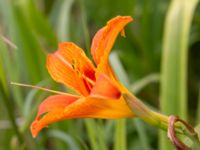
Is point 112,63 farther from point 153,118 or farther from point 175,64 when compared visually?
point 153,118

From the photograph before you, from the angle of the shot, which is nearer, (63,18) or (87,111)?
(87,111)

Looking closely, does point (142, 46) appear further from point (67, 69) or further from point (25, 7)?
point (67, 69)

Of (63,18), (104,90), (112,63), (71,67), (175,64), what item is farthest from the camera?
(63,18)

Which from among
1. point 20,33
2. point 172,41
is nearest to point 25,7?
point 20,33

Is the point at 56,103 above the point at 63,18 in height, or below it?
above

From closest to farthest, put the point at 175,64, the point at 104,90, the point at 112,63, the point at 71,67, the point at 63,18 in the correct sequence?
the point at 104,90 < the point at 71,67 < the point at 175,64 < the point at 112,63 < the point at 63,18

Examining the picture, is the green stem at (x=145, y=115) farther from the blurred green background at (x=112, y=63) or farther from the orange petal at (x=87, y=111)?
the blurred green background at (x=112, y=63)

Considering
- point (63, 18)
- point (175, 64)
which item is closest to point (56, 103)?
point (175, 64)

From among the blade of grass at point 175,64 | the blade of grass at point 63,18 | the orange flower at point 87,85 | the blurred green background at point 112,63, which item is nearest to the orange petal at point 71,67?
the orange flower at point 87,85
